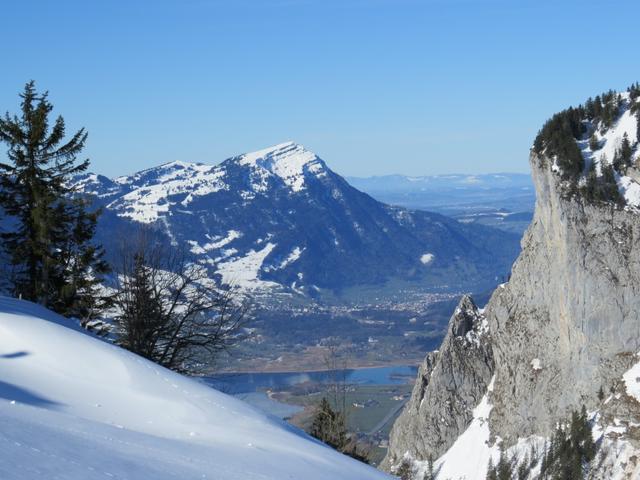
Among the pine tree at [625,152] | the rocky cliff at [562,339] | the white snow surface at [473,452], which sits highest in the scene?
the pine tree at [625,152]

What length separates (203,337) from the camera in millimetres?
24359

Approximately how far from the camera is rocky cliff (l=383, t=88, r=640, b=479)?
64875mm

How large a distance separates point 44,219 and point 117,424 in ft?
49.1

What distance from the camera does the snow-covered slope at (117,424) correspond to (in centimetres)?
880

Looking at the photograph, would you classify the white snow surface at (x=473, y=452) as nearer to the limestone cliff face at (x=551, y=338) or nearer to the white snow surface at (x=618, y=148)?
the limestone cliff face at (x=551, y=338)

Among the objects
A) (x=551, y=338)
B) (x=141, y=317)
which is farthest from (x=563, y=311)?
(x=141, y=317)

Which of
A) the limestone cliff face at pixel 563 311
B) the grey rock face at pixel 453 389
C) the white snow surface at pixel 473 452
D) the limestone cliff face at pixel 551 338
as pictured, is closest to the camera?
the limestone cliff face at pixel 551 338

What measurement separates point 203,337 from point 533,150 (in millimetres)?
54705

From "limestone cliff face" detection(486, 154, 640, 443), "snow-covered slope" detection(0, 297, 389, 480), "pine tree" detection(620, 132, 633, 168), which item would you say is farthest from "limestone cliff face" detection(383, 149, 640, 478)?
"snow-covered slope" detection(0, 297, 389, 480)

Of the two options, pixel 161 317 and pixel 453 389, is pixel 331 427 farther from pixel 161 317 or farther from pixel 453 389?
pixel 453 389

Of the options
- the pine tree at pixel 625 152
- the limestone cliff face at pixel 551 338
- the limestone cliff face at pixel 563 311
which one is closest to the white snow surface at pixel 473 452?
the limestone cliff face at pixel 551 338

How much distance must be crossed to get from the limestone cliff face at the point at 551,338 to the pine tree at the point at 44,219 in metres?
45.7

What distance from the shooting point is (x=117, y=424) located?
11.0m

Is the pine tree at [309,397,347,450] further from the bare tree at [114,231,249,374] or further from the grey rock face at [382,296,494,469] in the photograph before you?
the grey rock face at [382,296,494,469]
